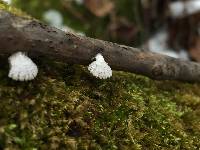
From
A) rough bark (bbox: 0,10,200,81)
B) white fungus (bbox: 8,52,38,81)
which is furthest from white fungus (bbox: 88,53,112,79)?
white fungus (bbox: 8,52,38,81)

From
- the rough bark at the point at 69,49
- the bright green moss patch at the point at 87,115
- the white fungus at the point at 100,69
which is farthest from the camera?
the white fungus at the point at 100,69

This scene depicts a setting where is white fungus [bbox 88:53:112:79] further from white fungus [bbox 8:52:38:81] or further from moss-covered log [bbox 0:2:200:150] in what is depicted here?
white fungus [bbox 8:52:38:81]

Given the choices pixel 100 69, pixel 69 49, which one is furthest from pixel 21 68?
pixel 100 69

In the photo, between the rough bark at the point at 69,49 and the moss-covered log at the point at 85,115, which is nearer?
the moss-covered log at the point at 85,115

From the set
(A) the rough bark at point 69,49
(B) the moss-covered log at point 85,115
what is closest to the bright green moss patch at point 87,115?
(B) the moss-covered log at point 85,115

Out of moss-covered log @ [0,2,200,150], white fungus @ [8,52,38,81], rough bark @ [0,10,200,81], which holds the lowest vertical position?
moss-covered log @ [0,2,200,150]

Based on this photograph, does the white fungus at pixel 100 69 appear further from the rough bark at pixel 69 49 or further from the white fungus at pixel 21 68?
the white fungus at pixel 21 68

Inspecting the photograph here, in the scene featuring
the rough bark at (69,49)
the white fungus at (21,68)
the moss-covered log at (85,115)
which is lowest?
the moss-covered log at (85,115)
